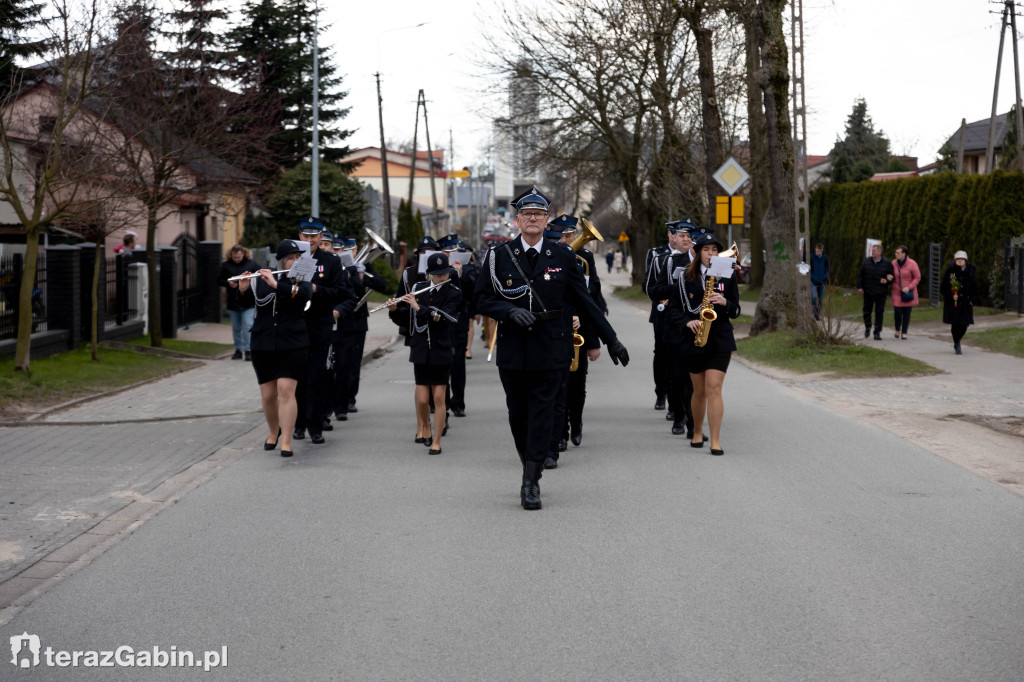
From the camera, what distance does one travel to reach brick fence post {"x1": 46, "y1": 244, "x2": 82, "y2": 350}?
18219mm

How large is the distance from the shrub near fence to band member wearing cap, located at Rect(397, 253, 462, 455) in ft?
52.5

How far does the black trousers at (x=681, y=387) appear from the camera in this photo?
1088 cm

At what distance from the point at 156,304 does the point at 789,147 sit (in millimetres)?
11268

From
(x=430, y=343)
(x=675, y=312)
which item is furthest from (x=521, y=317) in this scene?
(x=430, y=343)

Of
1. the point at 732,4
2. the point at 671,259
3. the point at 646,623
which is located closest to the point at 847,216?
the point at 732,4

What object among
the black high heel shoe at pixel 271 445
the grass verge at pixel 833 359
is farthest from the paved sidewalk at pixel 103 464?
the grass verge at pixel 833 359

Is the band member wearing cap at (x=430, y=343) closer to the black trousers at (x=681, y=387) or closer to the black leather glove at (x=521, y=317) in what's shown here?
the black trousers at (x=681, y=387)

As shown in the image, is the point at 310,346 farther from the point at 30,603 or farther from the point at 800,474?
the point at 30,603

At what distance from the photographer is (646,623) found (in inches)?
202

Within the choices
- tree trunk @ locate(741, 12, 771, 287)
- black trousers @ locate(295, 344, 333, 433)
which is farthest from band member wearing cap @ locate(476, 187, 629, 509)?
tree trunk @ locate(741, 12, 771, 287)

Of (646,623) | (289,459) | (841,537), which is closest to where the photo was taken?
(646,623)

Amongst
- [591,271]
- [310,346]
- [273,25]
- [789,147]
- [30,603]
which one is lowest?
[30,603]

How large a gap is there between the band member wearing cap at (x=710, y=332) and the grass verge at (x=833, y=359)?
6786mm

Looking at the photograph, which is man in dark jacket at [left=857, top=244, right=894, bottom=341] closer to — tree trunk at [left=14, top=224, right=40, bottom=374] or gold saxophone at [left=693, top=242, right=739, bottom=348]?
gold saxophone at [left=693, top=242, right=739, bottom=348]
